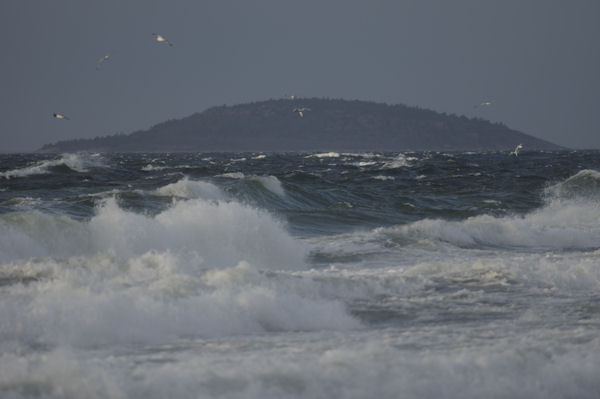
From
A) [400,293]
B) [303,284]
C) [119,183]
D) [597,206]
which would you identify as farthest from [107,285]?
[119,183]

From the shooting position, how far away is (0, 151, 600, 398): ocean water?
541 centimetres

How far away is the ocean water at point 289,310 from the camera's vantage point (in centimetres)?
541

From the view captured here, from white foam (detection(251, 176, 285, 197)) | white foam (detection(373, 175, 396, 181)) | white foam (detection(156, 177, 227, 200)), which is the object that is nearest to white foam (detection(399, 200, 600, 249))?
white foam (detection(156, 177, 227, 200))

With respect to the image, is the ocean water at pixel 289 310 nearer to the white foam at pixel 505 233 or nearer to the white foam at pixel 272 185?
the white foam at pixel 505 233

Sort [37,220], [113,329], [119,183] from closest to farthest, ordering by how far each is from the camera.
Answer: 1. [113,329]
2. [37,220]
3. [119,183]

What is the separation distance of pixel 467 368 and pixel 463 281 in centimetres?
414

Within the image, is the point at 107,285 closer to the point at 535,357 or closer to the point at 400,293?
the point at 400,293

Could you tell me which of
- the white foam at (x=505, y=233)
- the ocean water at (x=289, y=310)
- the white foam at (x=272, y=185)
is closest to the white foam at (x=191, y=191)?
the white foam at (x=272, y=185)

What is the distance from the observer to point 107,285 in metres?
8.16

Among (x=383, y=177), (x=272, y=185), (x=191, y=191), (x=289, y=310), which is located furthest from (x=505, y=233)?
(x=383, y=177)

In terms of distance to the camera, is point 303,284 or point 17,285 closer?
point 17,285

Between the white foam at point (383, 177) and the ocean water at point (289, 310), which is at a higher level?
the white foam at point (383, 177)

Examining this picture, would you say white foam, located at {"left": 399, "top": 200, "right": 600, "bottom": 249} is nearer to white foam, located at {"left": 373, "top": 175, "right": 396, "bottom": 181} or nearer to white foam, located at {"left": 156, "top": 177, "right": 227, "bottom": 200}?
white foam, located at {"left": 156, "top": 177, "right": 227, "bottom": 200}

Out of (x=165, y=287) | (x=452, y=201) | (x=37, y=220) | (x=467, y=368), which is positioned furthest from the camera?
(x=452, y=201)
